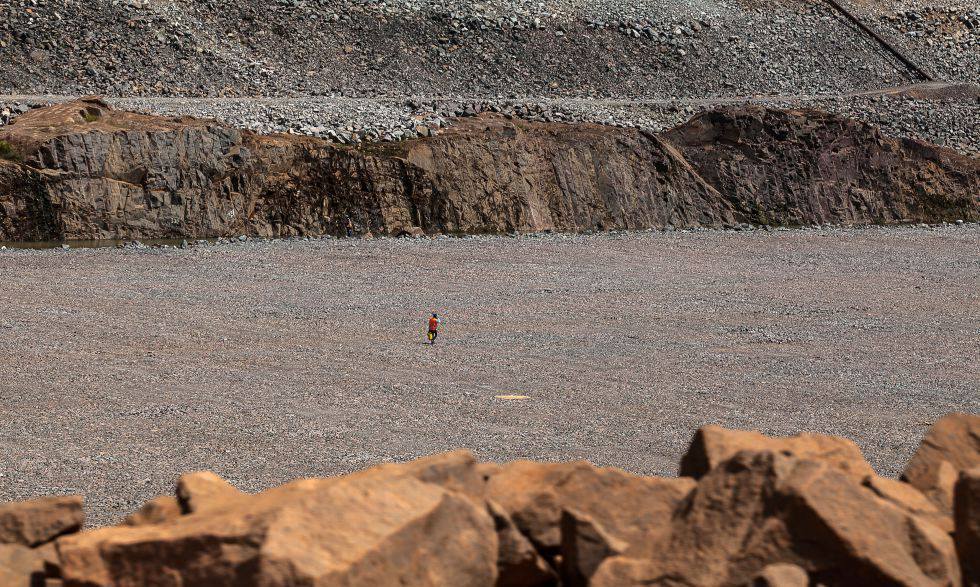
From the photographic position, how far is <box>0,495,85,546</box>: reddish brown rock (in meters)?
4.94

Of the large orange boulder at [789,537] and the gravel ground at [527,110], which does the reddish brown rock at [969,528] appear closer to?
the large orange boulder at [789,537]

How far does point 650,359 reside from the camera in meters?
14.3

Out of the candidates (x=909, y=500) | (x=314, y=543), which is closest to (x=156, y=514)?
(x=314, y=543)

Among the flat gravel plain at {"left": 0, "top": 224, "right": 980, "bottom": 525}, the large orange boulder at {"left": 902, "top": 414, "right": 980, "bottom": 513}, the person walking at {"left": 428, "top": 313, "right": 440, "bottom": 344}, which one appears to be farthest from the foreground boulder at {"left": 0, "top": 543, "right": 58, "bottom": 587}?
the person walking at {"left": 428, "top": 313, "right": 440, "bottom": 344}

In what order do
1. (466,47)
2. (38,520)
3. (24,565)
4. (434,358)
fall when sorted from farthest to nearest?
(466,47), (434,358), (38,520), (24,565)

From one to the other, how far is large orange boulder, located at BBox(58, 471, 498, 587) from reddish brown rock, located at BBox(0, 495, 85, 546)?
58 centimetres

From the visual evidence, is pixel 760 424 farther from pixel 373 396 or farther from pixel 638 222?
pixel 638 222

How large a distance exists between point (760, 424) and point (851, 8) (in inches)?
2338

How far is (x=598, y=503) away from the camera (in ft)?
15.9

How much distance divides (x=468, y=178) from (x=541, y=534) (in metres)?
27.1

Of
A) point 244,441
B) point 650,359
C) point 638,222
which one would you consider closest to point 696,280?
point 650,359

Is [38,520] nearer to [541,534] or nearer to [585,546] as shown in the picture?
[541,534]

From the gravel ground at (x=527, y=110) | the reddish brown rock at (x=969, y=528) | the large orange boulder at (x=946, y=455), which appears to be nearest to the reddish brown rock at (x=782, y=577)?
the reddish brown rock at (x=969, y=528)

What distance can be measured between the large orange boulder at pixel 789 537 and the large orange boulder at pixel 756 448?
80cm
